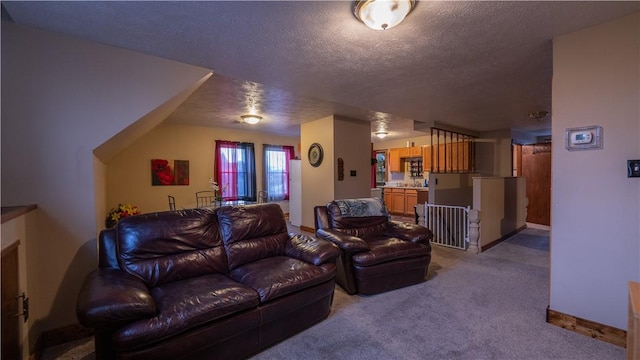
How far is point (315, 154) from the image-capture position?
5.56 metres

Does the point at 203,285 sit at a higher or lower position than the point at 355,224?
lower

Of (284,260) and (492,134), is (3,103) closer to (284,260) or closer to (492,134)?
(284,260)

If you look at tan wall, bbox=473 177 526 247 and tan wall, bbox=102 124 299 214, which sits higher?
tan wall, bbox=102 124 299 214

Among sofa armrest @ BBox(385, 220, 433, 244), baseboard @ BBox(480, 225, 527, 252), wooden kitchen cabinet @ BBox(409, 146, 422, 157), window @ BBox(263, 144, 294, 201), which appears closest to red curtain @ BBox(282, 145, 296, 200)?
window @ BBox(263, 144, 294, 201)

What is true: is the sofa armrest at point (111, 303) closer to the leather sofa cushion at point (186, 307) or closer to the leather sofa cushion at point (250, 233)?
the leather sofa cushion at point (186, 307)

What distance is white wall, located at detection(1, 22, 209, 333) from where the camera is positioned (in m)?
1.96

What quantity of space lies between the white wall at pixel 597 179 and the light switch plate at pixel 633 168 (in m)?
0.03

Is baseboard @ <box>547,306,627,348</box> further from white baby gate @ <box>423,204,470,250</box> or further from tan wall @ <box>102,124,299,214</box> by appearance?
tan wall @ <box>102,124,299,214</box>

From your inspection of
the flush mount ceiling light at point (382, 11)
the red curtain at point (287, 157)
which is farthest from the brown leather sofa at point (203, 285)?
the red curtain at point (287, 157)

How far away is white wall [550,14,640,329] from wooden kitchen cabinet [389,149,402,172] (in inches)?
245

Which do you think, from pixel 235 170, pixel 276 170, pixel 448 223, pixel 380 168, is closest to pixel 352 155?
pixel 448 223

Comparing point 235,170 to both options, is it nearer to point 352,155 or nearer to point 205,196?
point 205,196

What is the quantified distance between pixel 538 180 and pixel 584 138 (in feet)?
18.5

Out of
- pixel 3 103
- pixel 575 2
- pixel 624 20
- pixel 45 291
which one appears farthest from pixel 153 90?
pixel 624 20
